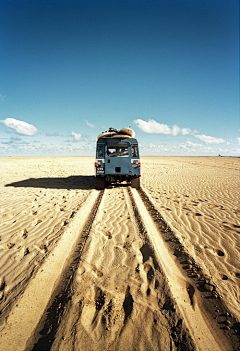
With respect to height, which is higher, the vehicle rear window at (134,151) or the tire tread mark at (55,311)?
the vehicle rear window at (134,151)

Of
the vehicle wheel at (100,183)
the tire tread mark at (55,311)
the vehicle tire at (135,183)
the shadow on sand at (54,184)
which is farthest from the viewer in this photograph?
the shadow on sand at (54,184)

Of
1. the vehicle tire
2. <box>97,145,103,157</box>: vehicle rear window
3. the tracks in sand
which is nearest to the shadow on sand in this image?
<box>97,145,103,157</box>: vehicle rear window

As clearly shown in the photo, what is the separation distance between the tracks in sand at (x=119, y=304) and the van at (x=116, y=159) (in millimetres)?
5487

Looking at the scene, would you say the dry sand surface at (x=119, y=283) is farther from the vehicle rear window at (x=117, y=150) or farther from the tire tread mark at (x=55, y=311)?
the vehicle rear window at (x=117, y=150)

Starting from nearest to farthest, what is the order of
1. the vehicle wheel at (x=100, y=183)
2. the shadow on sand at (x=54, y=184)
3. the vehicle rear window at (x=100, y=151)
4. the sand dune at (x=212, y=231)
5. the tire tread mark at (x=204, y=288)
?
the tire tread mark at (x=204, y=288)
the sand dune at (x=212, y=231)
the vehicle rear window at (x=100, y=151)
the vehicle wheel at (x=100, y=183)
the shadow on sand at (x=54, y=184)

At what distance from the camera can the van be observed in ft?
29.5

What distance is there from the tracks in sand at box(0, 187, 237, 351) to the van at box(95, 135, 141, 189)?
549 cm

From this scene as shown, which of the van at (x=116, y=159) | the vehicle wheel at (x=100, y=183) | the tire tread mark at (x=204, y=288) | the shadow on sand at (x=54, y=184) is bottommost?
the tire tread mark at (x=204, y=288)

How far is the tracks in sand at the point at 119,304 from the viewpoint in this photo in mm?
1871

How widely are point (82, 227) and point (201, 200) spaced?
214 inches

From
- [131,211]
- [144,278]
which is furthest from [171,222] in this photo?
[144,278]

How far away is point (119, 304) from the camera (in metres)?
2.27

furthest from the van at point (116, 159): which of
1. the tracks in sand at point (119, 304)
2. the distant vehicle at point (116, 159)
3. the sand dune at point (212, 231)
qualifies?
the tracks in sand at point (119, 304)

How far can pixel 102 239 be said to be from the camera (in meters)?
3.97
